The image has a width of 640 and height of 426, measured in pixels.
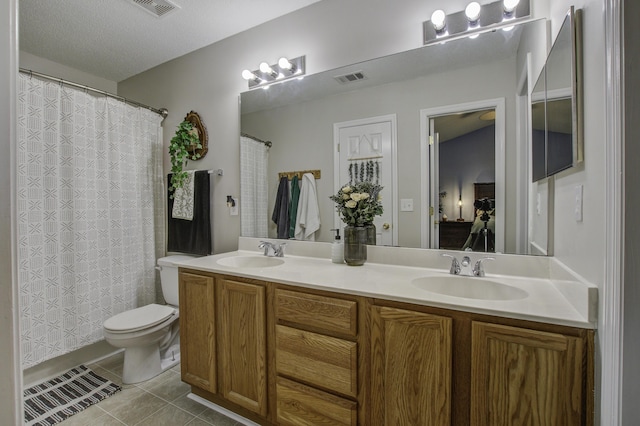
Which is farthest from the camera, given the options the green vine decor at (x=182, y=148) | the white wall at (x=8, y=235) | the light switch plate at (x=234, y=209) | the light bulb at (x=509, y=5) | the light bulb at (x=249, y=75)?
the green vine decor at (x=182, y=148)

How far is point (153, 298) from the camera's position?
107 inches

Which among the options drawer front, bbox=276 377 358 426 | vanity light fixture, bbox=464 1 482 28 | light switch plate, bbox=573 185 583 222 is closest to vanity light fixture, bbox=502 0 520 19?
vanity light fixture, bbox=464 1 482 28

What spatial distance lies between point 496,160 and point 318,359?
4.20ft

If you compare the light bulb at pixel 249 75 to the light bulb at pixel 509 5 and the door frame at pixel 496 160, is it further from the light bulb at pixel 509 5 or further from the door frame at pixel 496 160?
the light bulb at pixel 509 5

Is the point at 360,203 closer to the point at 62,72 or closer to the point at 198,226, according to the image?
the point at 198,226

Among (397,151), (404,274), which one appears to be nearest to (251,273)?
(404,274)

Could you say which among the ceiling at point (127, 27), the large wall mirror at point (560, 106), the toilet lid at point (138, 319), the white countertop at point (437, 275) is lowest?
the toilet lid at point (138, 319)

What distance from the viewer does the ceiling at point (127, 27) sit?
6.43 ft

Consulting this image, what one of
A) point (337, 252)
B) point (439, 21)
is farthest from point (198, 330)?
point (439, 21)

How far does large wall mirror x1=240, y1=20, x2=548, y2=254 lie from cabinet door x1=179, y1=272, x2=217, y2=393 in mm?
775

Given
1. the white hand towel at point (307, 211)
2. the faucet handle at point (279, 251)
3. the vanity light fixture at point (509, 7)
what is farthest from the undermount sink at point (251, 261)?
the vanity light fixture at point (509, 7)

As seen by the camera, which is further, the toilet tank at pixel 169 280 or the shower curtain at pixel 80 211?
the toilet tank at pixel 169 280

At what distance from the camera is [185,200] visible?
2.54 m

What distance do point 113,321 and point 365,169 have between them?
1929 mm
